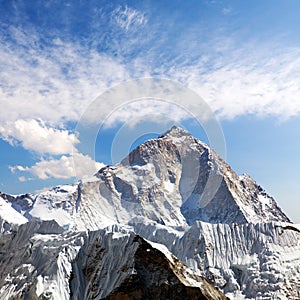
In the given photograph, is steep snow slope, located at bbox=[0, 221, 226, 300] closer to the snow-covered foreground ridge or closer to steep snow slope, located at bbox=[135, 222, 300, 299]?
the snow-covered foreground ridge

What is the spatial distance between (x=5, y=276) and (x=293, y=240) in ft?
127

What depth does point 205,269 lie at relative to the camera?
5784cm

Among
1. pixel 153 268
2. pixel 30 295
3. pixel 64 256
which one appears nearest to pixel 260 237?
pixel 153 268

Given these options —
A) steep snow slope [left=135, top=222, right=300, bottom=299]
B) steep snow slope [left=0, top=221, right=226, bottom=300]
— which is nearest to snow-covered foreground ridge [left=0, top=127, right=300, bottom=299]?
steep snow slope [left=0, top=221, right=226, bottom=300]

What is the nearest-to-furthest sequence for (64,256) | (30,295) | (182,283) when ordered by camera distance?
1. (182,283)
2. (30,295)
3. (64,256)

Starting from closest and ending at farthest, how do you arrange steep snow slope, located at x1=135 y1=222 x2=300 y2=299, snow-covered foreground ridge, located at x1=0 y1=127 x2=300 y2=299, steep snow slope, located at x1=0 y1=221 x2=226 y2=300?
steep snow slope, located at x1=0 y1=221 x2=226 y2=300 → snow-covered foreground ridge, located at x1=0 y1=127 x2=300 y2=299 → steep snow slope, located at x1=135 y1=222 x2=300 y2=299

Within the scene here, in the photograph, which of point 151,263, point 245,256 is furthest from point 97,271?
point 245,256

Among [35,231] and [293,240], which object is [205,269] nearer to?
[293,240]

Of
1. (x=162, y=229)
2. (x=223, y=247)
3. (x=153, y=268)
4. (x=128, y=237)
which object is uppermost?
(x=162, y=229)

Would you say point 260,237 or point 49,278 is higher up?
point 260,237

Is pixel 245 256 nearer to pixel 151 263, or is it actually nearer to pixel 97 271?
pixel 151 263

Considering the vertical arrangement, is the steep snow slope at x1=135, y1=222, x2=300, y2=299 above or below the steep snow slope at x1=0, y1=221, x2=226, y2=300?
above

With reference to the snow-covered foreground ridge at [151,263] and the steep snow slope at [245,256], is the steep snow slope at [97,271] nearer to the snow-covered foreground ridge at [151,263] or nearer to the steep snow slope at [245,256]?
the snow-covered foreground ridge at [151,263]

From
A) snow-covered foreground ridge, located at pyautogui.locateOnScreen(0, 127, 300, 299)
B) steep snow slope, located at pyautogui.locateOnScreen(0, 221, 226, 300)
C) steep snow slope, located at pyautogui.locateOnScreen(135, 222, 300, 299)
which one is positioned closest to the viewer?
steep snow slope, located at pyautogui.locateOnScreen(0, 221, 226, 300)
